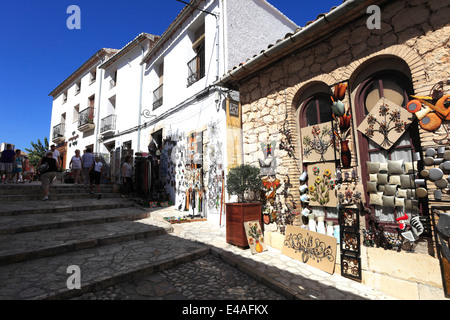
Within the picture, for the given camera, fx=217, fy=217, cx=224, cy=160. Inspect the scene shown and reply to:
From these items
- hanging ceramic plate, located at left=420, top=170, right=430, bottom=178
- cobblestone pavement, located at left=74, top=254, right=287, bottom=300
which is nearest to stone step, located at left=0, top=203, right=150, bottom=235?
cobblestone pavement, located at left=74, top=254, right=287, bottom=300

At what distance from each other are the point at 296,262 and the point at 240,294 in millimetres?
1462

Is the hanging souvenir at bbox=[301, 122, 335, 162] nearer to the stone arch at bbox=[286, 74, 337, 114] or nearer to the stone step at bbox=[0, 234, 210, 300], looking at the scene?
the stone arch at bbox=[286, 74, 337, 114]

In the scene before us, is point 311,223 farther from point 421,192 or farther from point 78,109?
point 78,109

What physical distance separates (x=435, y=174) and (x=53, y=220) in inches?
275

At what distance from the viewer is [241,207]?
4312mm

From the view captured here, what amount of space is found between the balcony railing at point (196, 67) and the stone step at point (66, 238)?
205 inches

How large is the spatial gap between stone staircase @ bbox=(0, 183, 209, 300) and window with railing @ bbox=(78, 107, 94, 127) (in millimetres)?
8952

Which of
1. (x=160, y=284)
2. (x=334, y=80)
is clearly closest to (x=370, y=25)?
(x=334, y=80)

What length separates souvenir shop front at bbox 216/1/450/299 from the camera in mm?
2812

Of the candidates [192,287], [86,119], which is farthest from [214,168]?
[86,119]

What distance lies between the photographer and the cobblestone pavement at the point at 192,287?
2.67 m

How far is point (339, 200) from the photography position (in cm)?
370

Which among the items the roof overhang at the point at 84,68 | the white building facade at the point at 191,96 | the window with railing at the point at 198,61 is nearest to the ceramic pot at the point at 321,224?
the white building facade at the point at 191,96

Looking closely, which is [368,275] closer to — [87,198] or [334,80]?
[334,80]
